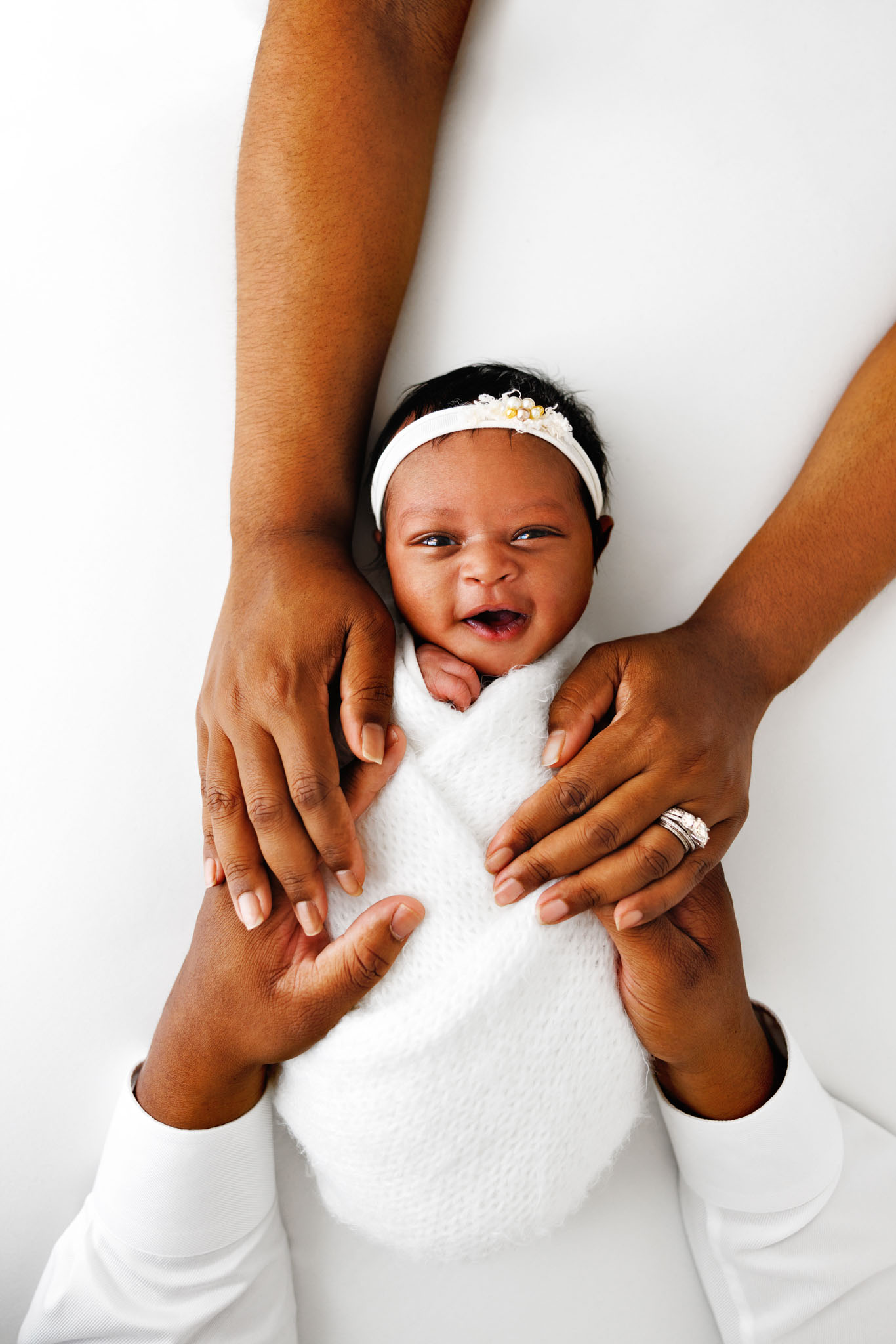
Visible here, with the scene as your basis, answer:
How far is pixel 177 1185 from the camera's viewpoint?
3.51 ft

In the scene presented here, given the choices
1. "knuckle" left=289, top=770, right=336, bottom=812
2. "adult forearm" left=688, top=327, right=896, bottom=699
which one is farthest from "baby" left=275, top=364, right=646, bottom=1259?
"adult forearm" left=688, top=327, right=896, bottom=699

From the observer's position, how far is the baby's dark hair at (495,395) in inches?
45.3

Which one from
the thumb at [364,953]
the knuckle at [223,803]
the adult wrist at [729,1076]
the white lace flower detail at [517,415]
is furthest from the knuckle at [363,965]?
the white lace flower detail at [517,415]

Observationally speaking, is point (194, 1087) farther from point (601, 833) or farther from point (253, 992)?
point (601, 833)

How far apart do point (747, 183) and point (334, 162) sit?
68 cm

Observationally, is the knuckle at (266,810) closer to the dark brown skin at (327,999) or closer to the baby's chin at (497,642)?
the dark brown skin at (327,999)

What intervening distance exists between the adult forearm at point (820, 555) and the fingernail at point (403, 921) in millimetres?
570

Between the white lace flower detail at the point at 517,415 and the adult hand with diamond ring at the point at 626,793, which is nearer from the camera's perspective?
the adult hand with diamond ring at the point at 626,793

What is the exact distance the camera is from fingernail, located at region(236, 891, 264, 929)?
100 centimetres

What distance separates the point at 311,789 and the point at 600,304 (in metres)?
0.94

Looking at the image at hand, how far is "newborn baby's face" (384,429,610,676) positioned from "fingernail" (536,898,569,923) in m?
0.31

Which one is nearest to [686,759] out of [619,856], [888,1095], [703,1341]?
[619,856]

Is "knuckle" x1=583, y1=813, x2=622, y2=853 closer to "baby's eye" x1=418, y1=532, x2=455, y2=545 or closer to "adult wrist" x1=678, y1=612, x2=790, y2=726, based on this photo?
"adult wrist" x1=678, y1=612, x2=790, y2=726

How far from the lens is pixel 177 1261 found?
109 centimetres
